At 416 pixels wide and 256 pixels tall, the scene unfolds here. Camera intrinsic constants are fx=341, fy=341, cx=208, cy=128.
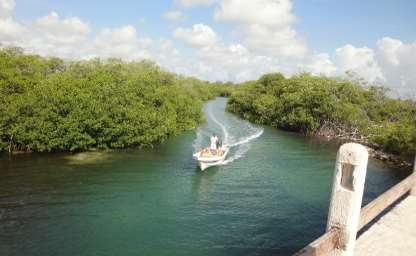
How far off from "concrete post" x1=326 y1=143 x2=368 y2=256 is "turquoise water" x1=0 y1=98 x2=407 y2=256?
9.05 m

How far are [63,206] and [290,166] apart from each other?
60.7 ft

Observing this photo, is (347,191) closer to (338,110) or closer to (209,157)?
(209,157)

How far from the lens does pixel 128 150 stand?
31891 millimetres

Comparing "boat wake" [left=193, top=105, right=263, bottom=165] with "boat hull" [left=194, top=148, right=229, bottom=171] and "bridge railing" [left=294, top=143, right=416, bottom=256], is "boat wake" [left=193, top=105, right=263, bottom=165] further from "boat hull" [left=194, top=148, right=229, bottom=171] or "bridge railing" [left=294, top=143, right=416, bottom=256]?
"bridge railing" [left=294, top=143, right=416, bottom=256]

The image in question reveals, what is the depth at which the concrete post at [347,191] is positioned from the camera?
5.70 meters

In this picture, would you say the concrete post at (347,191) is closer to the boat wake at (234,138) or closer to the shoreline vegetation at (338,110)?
the boat wake at (234,138)

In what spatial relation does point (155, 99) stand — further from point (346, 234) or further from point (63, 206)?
point (346, 234)

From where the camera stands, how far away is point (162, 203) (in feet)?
64.9

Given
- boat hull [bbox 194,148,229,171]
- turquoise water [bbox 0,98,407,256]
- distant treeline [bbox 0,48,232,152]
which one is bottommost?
turquoise water [bbox 0,98,407,256]

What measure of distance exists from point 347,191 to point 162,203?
1513 cm

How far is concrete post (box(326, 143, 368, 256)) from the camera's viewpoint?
5.70 metres

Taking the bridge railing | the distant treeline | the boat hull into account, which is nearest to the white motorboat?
the boat hull

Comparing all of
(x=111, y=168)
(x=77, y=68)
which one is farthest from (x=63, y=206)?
(x=77, y=68)

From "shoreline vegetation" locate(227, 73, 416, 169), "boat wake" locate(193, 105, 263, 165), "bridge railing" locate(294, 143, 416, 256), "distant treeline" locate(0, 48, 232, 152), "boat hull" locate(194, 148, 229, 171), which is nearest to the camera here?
"bridge railing" locate(294, 143, 416, 256)
